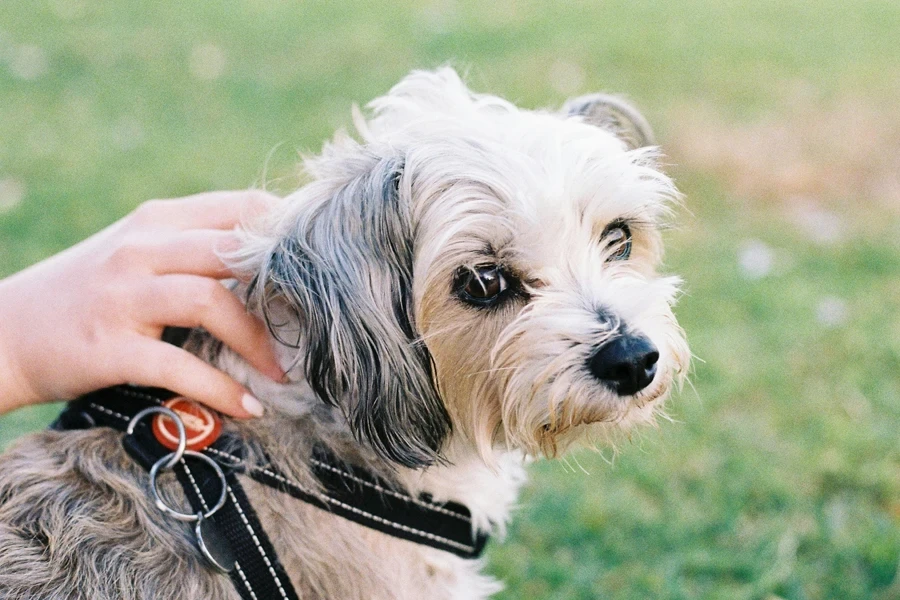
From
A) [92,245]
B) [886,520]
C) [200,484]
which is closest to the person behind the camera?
[200,484]

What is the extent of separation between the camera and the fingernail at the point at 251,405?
2332 millimetres

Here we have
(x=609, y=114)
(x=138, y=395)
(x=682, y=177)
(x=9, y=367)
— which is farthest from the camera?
(x=682, y=177)

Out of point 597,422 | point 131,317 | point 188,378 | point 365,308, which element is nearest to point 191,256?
point 131,317

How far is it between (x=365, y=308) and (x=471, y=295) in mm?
297

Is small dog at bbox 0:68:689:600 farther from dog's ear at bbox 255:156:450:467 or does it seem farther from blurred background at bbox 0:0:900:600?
blurred background at bbox 0:0:900:600

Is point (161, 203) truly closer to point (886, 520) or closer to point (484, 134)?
point (484, 134)

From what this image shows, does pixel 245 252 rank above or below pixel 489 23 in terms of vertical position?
above

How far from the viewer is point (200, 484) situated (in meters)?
2.25

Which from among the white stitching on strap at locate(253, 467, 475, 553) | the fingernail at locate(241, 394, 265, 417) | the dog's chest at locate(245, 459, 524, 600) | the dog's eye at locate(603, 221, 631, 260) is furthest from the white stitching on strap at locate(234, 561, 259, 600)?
the dog's eye at locate(603, 221, 631, 260)

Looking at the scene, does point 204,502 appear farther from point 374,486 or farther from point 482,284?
point 482,284

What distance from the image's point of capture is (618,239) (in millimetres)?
2625

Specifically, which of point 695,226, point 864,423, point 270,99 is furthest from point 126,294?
point 270,99

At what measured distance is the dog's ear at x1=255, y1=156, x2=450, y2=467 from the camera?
220cm

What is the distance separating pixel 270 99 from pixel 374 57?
4.55ft
